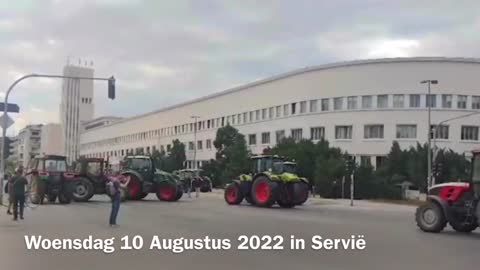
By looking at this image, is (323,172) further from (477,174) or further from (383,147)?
(477,174)

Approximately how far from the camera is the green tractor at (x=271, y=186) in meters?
31.2

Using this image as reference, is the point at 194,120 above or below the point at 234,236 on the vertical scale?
above

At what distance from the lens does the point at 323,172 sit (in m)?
58.5

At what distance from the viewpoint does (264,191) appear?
103ft

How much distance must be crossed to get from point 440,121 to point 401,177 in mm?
15758

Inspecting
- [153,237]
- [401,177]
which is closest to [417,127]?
[401,177]

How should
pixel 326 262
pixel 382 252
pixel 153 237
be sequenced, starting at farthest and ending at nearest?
pixel 153 237 → pixel 382 252 → pixel 326 262

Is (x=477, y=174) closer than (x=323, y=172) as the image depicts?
Yes

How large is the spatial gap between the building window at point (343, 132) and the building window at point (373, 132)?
2.20 m

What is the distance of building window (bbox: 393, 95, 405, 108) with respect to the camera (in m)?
80.4

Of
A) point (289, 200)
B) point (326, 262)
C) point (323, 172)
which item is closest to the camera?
point (326, 262)

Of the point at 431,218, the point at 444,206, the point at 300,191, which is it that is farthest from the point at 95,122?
the point at 444,206

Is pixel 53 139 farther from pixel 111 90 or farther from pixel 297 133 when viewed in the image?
pixel 111 90

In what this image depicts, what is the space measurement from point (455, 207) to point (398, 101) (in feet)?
207
